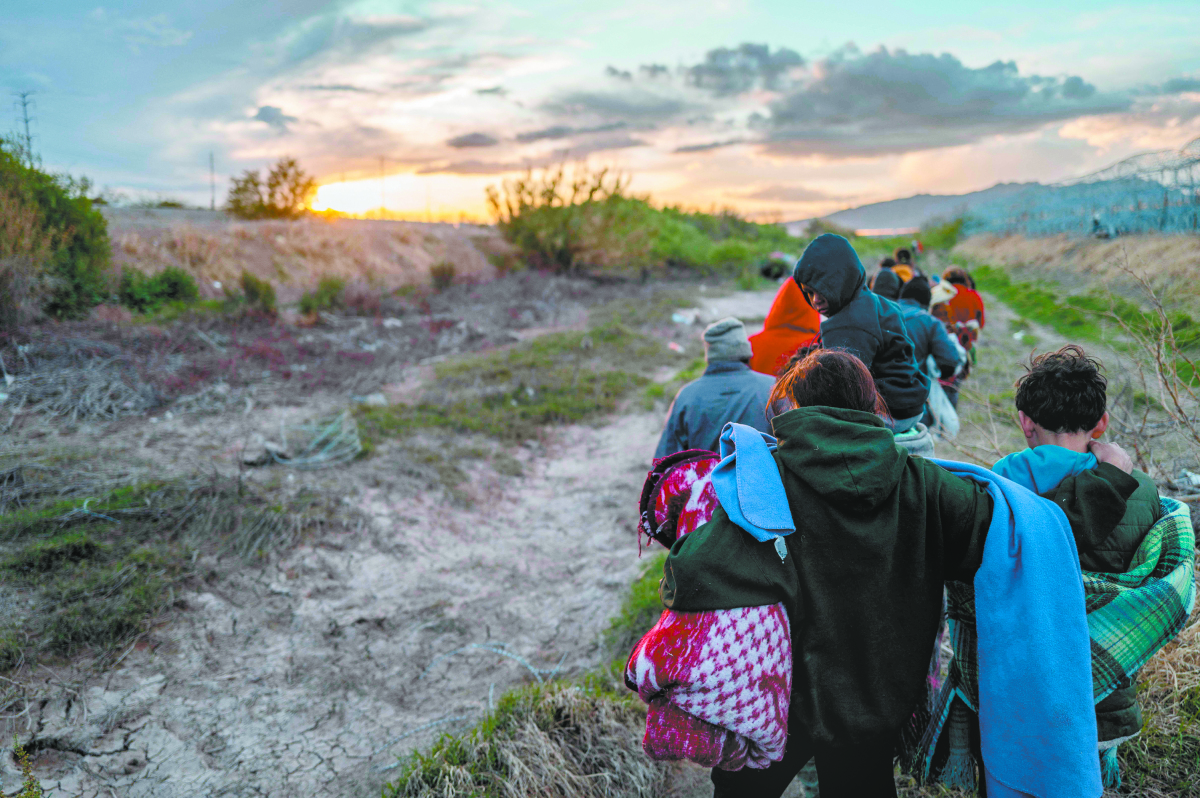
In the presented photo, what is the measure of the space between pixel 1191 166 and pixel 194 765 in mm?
20287

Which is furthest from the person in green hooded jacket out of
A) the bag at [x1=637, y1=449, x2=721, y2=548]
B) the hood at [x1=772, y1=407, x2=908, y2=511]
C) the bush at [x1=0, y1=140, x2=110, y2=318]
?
the bush at [x1=0, y1=140, x2=110, y2=318]

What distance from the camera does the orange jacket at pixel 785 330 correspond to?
343cm

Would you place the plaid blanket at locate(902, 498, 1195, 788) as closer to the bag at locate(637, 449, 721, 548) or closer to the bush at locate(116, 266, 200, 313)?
the bag at locate(637, 449, 721, 548)

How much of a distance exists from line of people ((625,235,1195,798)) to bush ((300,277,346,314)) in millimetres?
12290

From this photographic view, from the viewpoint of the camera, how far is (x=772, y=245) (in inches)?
1452

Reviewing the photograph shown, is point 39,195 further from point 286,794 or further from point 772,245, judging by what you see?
point 772,245

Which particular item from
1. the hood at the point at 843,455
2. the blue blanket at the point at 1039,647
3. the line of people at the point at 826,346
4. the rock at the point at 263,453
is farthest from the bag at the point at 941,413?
the rock at the point at 263,453

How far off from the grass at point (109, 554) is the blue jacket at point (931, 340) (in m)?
4.56

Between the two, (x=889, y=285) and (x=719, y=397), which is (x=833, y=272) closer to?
(x=719, y=397)

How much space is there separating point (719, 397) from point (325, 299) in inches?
459

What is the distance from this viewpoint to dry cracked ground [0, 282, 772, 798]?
2.84 m

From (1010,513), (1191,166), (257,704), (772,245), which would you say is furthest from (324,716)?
(772,245)

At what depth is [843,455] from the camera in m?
1.29

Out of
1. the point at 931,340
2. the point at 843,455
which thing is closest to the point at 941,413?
the point at 931,340
